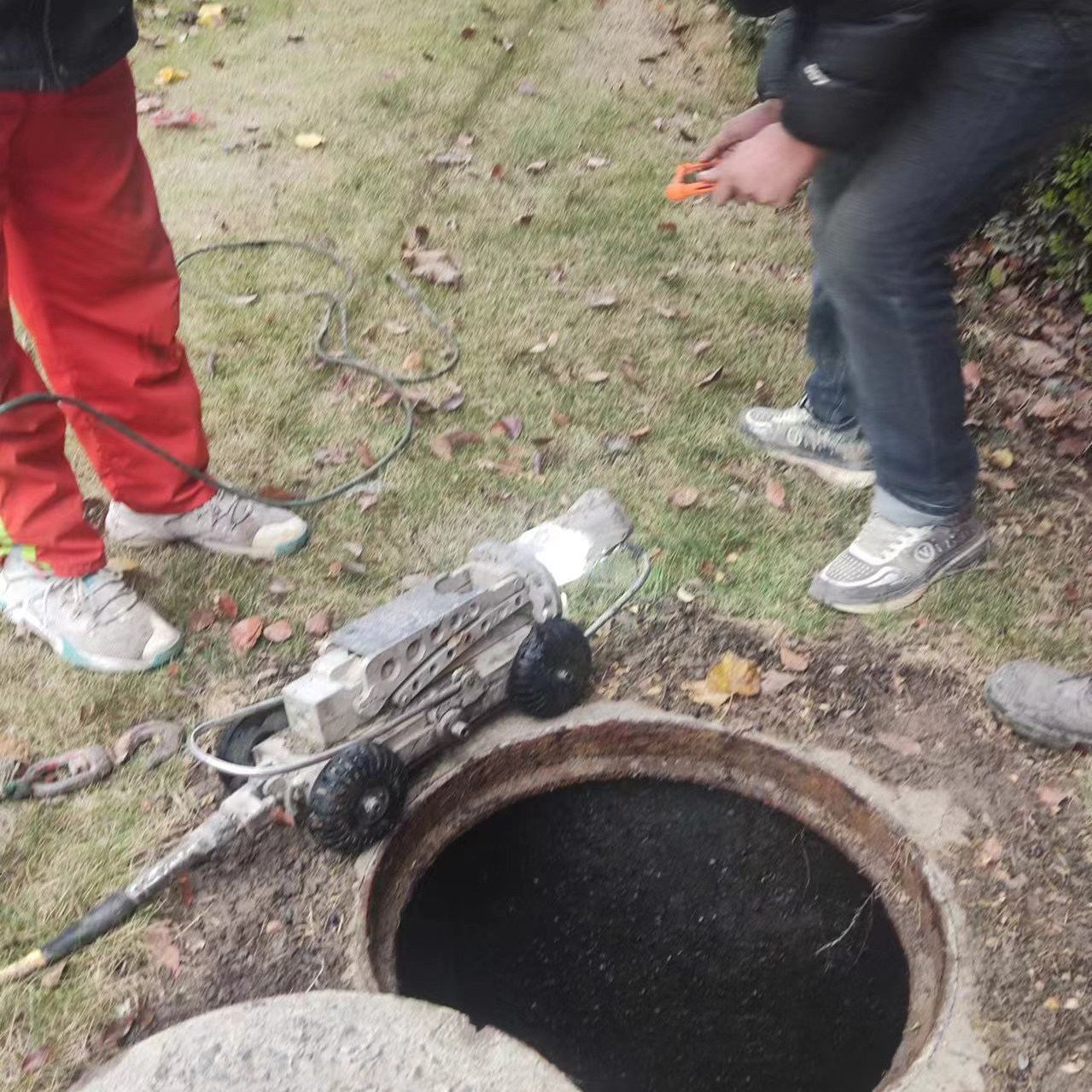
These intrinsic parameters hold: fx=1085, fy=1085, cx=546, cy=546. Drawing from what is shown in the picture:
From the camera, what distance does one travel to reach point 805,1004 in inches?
93.2

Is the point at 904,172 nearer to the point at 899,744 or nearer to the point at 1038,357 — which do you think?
the point at 899,744

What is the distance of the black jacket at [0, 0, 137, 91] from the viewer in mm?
2176

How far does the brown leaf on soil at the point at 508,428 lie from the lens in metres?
3.73

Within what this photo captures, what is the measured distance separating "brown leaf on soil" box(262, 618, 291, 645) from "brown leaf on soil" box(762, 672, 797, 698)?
128 cm

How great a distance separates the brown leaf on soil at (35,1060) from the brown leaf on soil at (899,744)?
1.90 m

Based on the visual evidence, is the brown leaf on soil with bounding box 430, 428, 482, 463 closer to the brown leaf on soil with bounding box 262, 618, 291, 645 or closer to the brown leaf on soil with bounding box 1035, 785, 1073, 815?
the brown leaf on soil with bounding box 262, 618, 291, 645

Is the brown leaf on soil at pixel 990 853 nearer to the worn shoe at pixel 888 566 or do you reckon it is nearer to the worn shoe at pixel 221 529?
the worn shoe at pixel 888 566

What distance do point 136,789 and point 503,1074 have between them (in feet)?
4.23

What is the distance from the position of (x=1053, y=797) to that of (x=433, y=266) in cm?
322

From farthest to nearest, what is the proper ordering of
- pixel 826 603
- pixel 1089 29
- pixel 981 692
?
pixel 826 603, pixel 981 692, pixel 1089 29

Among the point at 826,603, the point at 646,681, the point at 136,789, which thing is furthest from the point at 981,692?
the point at 136,789

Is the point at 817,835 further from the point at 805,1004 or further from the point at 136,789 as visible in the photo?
the point at 136,789

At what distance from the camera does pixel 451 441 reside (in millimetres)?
3695

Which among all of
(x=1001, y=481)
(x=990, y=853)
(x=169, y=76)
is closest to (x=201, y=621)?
(x=990, y=853)
